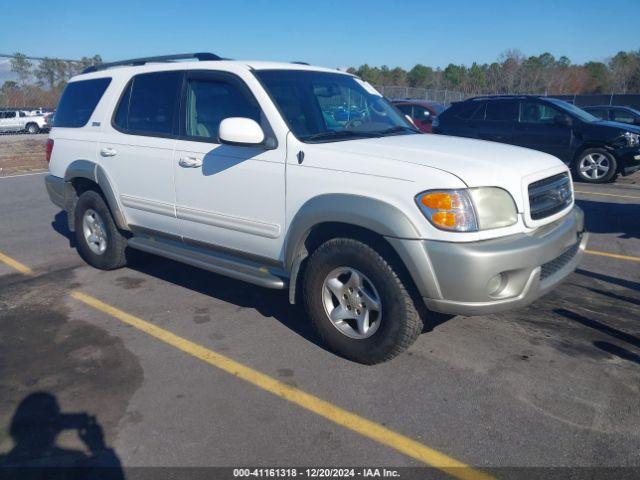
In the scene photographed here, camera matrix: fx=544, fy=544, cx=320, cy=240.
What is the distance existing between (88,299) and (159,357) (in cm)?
155

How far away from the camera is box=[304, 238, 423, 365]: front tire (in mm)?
3426

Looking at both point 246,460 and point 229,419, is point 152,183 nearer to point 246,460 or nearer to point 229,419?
point 229,419

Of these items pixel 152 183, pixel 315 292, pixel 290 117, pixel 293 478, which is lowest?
pixel 293 478

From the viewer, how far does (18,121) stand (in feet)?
101

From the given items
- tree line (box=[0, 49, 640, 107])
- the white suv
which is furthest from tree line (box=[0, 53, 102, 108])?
the white suv

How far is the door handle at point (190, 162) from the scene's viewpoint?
4.31 meters

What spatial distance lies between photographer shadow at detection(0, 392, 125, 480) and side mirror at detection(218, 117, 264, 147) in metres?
1.96

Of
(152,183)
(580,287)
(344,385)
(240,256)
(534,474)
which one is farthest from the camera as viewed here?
(580,287)

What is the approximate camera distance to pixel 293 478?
266 centimetres

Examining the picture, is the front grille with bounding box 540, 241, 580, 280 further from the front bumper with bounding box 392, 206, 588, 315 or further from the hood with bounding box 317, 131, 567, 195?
the hood with bounding box 317, 131, 567, 195

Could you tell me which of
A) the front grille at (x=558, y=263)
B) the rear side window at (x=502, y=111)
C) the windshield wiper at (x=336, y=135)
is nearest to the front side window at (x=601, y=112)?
the rear side window at (x=502, y=111)

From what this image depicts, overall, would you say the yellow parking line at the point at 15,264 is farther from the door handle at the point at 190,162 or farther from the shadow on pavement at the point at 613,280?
the shadow on pavement at the point at 613,280

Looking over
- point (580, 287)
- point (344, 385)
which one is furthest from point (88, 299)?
point (580, 287)

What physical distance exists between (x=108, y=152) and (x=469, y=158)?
3.39m
